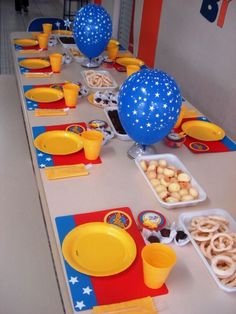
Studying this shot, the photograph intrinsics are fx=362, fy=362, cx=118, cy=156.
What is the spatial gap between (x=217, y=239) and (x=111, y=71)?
126 cm

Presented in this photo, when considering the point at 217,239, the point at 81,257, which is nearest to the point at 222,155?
the point at 217,239

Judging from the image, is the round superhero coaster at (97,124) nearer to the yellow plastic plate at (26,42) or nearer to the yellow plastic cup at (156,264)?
the yellow plastic cup at (156,264)

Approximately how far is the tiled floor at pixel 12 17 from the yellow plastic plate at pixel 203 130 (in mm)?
2599

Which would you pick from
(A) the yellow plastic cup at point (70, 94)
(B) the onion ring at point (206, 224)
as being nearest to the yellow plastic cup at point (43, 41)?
(A) the yellow plastic cup at point (70, 94)

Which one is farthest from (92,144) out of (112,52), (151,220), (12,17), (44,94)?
(12,17)

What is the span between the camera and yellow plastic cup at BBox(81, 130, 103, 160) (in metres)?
1.15

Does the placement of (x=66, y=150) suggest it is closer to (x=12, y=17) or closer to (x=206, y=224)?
(x=206, y=224)

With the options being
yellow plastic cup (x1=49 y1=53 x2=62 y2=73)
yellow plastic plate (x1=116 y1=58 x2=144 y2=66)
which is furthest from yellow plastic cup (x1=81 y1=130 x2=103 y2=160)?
yellow plastic plate (x1=116 y1=58 x2=144 y2=66)

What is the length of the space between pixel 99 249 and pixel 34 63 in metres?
1.31

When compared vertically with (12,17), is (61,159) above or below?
above

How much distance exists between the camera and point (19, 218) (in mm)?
1302

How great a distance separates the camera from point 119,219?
3.14ft

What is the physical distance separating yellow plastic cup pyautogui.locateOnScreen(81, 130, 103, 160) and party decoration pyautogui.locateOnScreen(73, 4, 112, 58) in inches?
30.6

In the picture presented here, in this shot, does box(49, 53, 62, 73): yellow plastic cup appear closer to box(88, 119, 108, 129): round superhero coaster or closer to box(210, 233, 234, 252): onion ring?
box(88, 119, 108, 129): round superhero coaster
